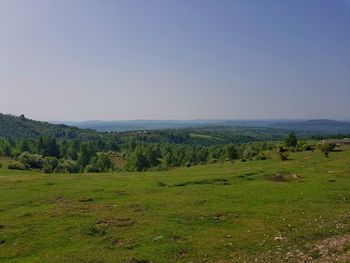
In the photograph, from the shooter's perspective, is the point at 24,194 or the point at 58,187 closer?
the point at 24,194

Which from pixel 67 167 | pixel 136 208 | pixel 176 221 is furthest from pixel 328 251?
pixel 67 167

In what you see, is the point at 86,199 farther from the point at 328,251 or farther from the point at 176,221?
the point at 328,251

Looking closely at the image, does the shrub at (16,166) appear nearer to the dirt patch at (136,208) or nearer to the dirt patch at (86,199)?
the dirt patch at (86,199)

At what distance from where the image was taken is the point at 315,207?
38031mm

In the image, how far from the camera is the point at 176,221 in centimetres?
3300

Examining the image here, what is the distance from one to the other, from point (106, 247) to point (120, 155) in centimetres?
15761

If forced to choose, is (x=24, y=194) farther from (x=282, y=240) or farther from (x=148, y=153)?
(x=148, y=153)

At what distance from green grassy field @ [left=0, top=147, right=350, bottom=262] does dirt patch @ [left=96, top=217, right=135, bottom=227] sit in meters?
0.08

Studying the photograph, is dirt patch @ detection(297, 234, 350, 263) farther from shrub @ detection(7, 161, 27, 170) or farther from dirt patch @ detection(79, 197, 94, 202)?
shrub @ detection(7, 161, 27, 170)

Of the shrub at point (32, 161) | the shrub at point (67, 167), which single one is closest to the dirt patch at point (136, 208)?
the shrub at point (32, 161)

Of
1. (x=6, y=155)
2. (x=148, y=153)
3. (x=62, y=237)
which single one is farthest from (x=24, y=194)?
(x=6, y=155)

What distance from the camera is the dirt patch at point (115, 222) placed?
106 feet

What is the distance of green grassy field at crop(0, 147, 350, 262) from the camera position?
2558 cm

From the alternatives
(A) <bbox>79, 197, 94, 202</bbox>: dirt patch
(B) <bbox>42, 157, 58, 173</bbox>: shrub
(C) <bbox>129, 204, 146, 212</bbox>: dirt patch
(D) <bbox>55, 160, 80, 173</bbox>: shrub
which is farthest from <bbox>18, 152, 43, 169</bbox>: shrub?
(C) <bbox>129, 204, 146, 212</bbox>: dirt patch
